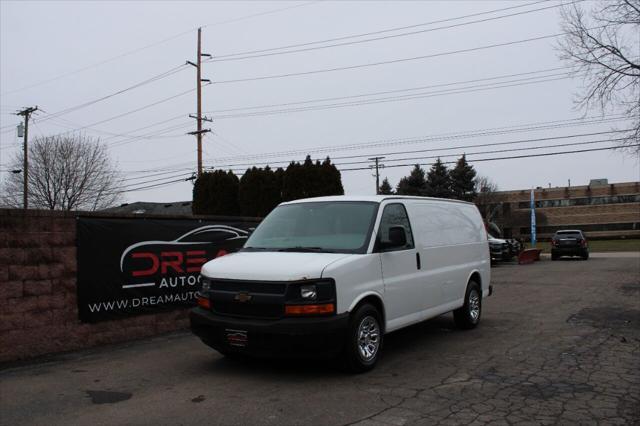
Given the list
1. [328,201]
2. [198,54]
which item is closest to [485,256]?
[328,201]

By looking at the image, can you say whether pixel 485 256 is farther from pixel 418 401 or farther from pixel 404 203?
pixel 418 401

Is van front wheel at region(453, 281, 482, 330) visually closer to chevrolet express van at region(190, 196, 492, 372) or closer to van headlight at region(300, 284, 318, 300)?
chevrolet express van at region(190, 196, 492, 372)

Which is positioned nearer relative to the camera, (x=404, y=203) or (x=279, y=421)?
(x=279, y=421)

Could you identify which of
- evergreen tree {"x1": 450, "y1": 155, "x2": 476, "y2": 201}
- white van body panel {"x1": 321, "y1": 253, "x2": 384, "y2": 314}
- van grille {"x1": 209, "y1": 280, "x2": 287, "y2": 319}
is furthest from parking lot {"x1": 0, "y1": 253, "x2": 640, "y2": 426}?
evergreen tree {"x1": 450, "y1": 155, "x2": 476, "y2": 201}

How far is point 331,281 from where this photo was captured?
5719 millimetres

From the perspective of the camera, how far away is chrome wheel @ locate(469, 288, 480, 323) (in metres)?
9.00

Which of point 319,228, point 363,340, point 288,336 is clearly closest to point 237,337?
point 288,336

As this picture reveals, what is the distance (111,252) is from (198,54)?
94.8ft

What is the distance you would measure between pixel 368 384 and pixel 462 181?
6094 centimetres

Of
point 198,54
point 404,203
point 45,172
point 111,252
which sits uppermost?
point 198,54

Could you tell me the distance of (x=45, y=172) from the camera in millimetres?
42281

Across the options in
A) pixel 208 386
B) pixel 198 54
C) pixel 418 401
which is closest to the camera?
pixel 418 401

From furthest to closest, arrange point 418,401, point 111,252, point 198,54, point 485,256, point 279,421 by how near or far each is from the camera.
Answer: point 198,54 → point 485,256 → point 111,252 → point 418,401 → point 279,421

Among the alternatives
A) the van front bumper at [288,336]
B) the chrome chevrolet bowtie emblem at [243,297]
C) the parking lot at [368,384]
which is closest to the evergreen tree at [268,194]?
the parking lot at [368,384]
